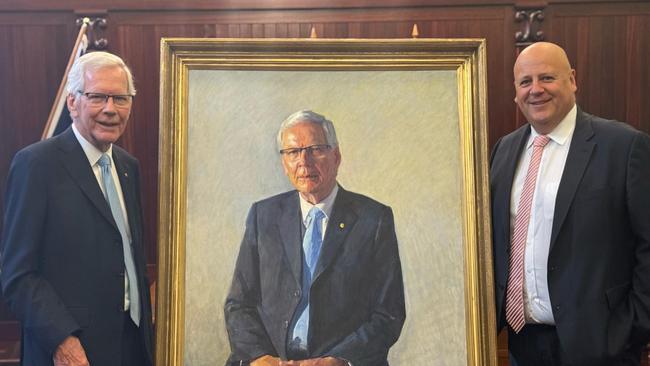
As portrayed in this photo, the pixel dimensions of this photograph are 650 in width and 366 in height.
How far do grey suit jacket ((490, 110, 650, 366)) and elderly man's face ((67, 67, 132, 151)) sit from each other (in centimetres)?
138

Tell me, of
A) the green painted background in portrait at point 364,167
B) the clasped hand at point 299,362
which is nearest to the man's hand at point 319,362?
the clasped hand at point 299,362

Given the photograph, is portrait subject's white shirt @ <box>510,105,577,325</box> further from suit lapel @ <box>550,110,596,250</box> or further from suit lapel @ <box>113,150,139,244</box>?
suit lapel @ <box>113,150,139,244</box>

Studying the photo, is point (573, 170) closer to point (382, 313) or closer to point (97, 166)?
point (382, 313)

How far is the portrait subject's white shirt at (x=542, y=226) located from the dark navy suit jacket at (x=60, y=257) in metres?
1.25

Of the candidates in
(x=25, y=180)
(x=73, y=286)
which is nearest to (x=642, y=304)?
(x=73, y=286)

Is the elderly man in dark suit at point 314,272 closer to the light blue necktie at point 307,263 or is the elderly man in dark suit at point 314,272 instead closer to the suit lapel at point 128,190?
the light blue necktie at point 307,263

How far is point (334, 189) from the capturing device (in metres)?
2.33

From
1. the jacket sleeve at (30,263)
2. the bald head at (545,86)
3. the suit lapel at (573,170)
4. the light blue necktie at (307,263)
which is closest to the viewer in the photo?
the jacket sleeve at (30,263)

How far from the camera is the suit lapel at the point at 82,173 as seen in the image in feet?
7.39

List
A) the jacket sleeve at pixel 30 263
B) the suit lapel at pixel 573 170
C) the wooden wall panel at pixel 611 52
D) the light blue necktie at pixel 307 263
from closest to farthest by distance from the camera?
1. the jacket sleeve at pixel 30 263
2. the light blue necktie at pixel 307 263
3. the suit lapel at pixel 573 170
4. the wooden wall panel at pixel 611 52

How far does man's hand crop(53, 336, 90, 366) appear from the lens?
215 centimetres

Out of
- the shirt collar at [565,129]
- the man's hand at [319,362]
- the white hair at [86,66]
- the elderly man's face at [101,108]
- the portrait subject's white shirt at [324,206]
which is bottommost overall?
the man's hand at [319,362]

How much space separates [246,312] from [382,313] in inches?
16.0

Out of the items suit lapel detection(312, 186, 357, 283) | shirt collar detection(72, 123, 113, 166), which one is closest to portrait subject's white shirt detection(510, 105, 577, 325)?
suit lapel detection(312, 186, 357, 283)
